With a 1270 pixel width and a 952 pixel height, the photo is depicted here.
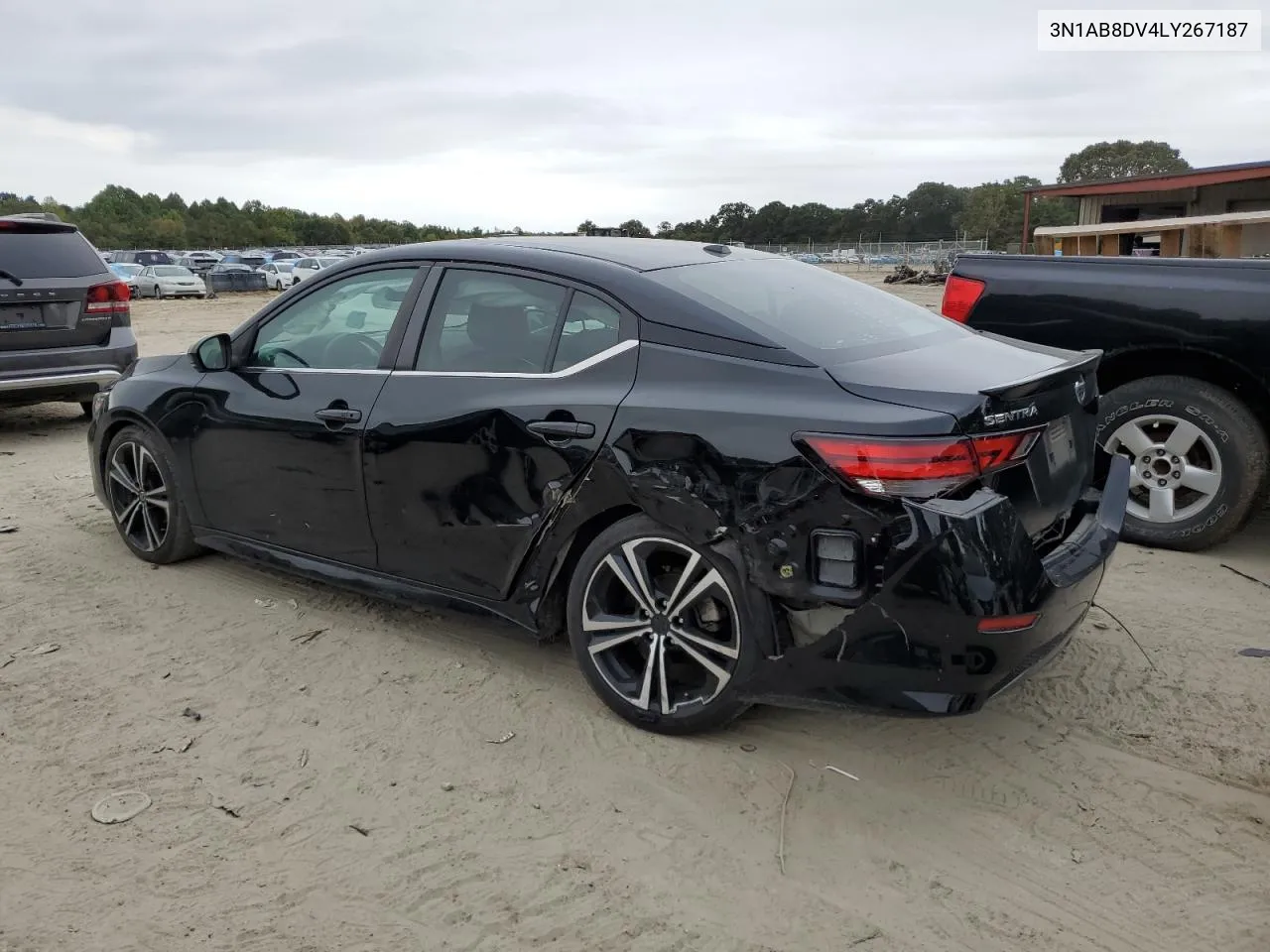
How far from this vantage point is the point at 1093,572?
3092mm

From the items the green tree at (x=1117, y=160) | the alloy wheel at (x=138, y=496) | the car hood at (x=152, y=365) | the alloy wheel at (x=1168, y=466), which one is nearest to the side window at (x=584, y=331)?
the car hood at (x=152, y=365)

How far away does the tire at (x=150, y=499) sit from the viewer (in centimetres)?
473

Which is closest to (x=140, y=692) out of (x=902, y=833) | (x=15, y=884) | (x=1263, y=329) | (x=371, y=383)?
(x=15, y=884)

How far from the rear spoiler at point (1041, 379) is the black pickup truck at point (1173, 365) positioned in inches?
69.4

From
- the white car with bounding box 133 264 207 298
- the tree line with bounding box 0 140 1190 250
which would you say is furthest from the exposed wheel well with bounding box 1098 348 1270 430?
the tree line with bounding box 0 140 1190 250

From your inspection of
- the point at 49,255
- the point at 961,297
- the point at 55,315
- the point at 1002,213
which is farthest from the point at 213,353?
the point at 1002,213

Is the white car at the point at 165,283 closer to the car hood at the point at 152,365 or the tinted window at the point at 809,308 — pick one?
the car hood at the point at 152,365

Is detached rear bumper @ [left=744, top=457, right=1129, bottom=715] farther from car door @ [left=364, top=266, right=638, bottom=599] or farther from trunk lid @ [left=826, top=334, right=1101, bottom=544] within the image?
car door @ [left=364, top=266, right=638, bottom=599]

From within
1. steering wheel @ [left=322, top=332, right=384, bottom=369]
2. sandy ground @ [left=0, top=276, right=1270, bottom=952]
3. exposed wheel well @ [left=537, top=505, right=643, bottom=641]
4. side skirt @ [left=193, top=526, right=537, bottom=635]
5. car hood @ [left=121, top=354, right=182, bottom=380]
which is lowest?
sandy ground @ [left=0, top=276, right=1270, bottom=952]

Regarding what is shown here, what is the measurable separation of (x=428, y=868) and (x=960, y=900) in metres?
1.35

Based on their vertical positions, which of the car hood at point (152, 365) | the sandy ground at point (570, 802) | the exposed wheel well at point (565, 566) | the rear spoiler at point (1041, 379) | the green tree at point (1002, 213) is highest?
the green tree at point (1002, 213)

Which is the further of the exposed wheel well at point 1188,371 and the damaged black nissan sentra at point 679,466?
the exposed wheel well at point 1188,371

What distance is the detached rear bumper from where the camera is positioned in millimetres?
2643

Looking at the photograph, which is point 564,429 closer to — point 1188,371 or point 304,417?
point 304,417
